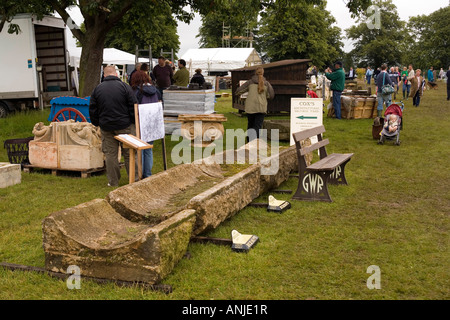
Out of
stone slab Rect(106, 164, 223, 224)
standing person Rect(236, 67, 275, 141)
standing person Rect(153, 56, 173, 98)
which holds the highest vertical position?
standing person Rect(153, 56, 173, 98)

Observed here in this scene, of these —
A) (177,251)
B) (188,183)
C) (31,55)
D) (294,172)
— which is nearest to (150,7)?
(31,55)

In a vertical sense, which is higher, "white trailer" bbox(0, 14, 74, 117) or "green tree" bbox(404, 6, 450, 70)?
"green tree" bbox(404, 6, 450, 70)

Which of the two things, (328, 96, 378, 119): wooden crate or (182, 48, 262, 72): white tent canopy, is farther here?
(182, 48, 262, 72): white tent canopy

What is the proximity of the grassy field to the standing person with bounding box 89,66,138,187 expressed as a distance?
871 mm

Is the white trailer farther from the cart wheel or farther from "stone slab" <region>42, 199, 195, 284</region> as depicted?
"stone slab" <region>42, 199, 195, 284</region>

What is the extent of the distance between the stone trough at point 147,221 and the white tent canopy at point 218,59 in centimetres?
3379

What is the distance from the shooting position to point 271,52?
5641 centimetres

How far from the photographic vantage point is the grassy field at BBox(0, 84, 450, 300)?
397 centimetres

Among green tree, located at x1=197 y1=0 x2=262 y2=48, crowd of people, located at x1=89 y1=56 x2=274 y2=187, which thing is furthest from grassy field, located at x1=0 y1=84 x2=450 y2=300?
green tree, located at x1=197 y1=0 x2=262 y2=48

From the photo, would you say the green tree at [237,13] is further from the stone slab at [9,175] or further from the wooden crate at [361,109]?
the stone slab at [9,175]

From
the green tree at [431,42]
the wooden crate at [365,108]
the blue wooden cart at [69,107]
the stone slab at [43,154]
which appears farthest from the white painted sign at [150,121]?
the green tree at [431,42]

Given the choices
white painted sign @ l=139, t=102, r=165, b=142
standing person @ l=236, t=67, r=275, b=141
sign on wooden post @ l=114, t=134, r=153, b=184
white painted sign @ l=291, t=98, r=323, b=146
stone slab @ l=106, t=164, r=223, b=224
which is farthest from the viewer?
standing person @ l=236, t=67, r=275, b=141

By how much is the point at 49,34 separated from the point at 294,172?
1138 centimetres

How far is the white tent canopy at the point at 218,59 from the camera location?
40.2 meters
